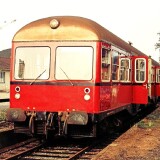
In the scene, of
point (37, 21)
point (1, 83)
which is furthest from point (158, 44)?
point (37, 21)

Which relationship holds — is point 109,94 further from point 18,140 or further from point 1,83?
point 1,83

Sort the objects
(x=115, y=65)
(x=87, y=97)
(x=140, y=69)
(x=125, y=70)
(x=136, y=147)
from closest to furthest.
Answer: (x=136, y=147), (x=87, y=97), (x=115, y=65), (x=125, y=70), (x=140, y=69)

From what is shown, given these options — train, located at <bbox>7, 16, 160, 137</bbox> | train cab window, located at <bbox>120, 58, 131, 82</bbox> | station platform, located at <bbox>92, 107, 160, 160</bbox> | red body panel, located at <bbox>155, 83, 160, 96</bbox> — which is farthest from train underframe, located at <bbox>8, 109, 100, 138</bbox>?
red body panel, located at <bbox>155, 83, 160, 96</bbox>

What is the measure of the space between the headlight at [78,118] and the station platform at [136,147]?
822 mm

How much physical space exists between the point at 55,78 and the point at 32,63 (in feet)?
2.31

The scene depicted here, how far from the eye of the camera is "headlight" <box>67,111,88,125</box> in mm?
9578

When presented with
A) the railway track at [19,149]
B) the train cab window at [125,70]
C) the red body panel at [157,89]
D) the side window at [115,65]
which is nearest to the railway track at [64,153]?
the railway track at [19,149]

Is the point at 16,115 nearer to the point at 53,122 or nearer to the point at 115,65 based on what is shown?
the point at 53,122

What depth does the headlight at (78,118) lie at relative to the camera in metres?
9.58

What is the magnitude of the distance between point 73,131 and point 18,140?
7.54 feet

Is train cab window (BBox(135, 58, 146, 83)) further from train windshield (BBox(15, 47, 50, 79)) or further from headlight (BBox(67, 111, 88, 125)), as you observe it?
headlight (BBox(67, 111, 88, 125))

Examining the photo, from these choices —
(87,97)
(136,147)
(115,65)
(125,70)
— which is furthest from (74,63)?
(125,70)

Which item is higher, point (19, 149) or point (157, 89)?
point (157, 89)

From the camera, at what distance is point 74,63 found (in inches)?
392
